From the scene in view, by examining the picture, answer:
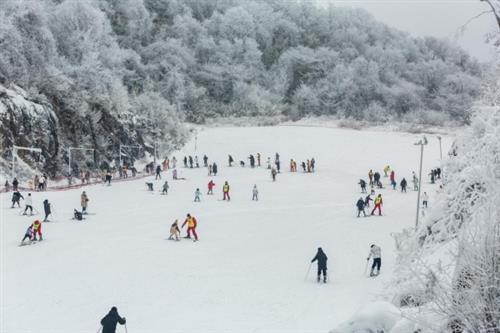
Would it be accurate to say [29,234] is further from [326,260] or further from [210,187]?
[210,187]

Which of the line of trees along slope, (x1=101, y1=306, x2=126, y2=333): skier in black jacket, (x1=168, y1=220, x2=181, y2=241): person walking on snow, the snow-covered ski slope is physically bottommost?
the snow-covered ski slope

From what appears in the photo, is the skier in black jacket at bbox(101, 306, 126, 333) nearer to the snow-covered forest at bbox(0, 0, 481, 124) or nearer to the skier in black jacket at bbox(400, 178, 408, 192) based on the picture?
the skier in black jacket at bbox(400, 178, 408, 192)

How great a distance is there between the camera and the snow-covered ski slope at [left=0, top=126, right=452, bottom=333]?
12.5m

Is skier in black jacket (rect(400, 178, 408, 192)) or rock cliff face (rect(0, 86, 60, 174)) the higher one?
rock cliff face (rect(0, 86, 60, 174))

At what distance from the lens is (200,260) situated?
17.5 meters

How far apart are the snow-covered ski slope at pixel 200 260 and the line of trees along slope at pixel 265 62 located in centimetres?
2711

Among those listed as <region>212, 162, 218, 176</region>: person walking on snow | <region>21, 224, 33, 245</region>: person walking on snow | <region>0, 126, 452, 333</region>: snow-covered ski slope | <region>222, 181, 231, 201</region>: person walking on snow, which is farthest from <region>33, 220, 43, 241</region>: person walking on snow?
<region>212, 162, 218, 176</region>: person walking on snow

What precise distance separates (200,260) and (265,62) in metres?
79.6

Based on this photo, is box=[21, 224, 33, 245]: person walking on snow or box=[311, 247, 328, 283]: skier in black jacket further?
box=[21, 224, 33, 245]: person walking on snow

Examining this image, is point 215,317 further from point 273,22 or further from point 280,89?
point 273,22

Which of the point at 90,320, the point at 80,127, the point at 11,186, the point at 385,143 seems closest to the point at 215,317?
the point at 90,320

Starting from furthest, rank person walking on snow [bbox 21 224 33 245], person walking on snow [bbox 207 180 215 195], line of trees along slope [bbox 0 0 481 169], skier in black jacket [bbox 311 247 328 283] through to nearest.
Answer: line of trees along slope [bbox 0 0 481 169], person walking on snow [bbox 207 180 215 195], person walking on snow [bbox 21 224 33 245], skier in black jacket [bbox 311 247 328 283]

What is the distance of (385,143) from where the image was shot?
51.8 m

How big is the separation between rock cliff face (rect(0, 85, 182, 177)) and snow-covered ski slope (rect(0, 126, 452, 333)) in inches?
249
